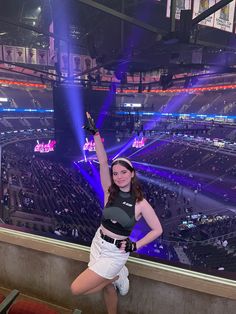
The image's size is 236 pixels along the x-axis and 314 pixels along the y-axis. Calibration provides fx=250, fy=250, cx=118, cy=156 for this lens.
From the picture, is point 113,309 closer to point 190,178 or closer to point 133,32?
point 133,32

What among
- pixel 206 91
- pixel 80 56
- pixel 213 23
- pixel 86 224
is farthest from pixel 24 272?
pixel 86 224

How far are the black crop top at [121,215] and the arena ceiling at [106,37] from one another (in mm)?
2272

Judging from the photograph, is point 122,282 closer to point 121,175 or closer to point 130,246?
point 130,246

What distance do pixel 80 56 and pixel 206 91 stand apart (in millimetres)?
2153

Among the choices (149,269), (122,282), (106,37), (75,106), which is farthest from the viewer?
(75,106)

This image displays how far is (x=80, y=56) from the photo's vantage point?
350 cm

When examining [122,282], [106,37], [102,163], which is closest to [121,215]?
[102,163]

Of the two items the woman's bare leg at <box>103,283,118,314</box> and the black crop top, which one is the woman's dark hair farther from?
the woman's bare leg at <box>103,283,118,314</box>

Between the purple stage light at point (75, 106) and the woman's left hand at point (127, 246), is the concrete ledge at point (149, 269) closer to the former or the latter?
the woman's left hand at point (127, 246)

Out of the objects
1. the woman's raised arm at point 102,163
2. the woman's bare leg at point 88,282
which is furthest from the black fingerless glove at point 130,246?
the woman's raised arm at point 102,163

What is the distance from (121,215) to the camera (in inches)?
54.2

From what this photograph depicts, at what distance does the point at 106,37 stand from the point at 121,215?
2.83 meters

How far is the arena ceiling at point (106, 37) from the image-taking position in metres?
3.13

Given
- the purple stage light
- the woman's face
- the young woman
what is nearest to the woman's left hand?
the young woman
